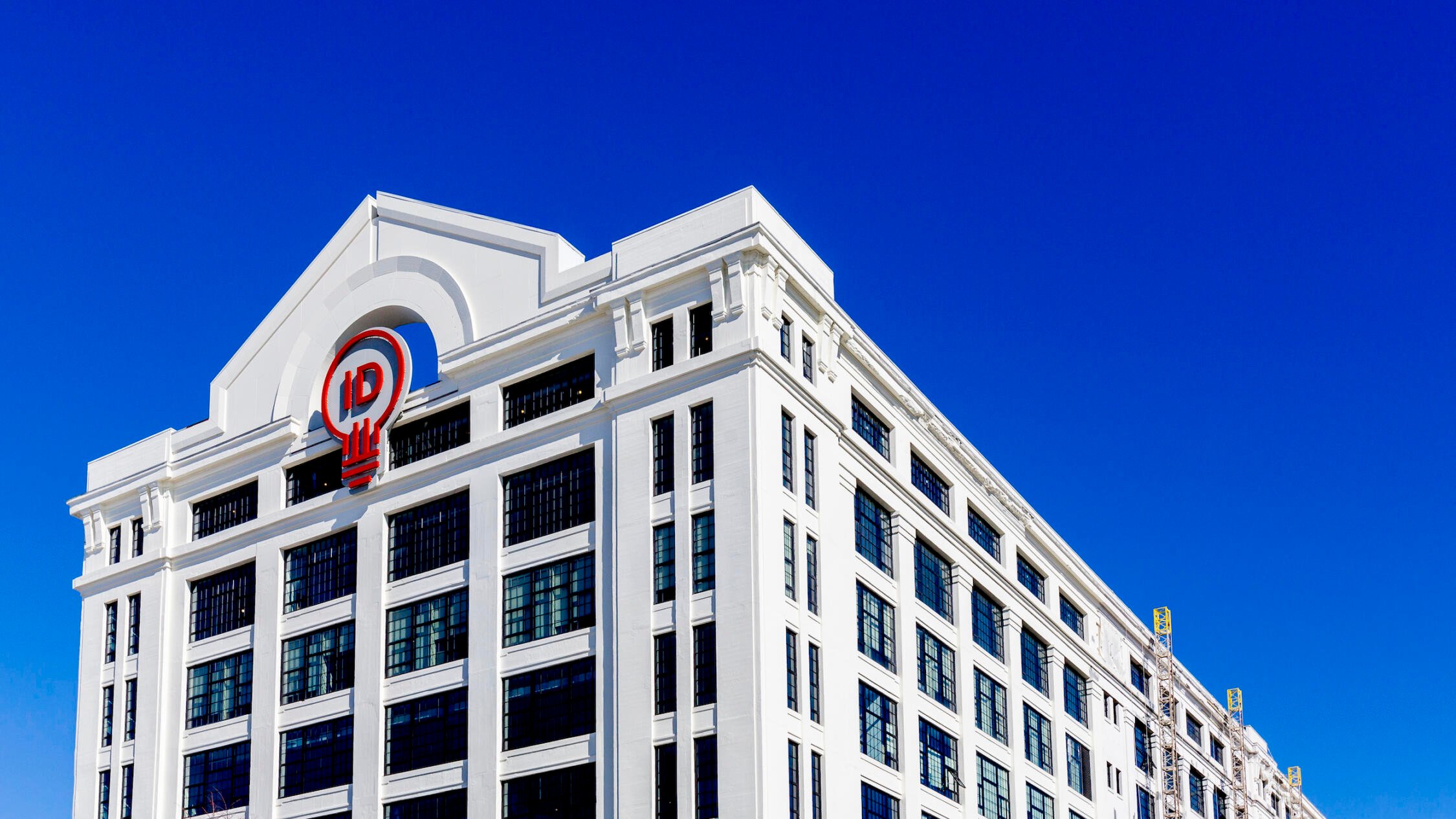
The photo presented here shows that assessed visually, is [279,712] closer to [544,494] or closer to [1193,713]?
[544,494]

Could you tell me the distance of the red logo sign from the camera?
7488 centimetres

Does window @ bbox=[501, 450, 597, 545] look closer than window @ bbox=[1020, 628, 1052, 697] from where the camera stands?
Yes

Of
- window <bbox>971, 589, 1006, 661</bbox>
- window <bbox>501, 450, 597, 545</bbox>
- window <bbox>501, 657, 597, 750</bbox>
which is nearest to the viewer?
window <bbox>501, 657, 597, 750</bbox>

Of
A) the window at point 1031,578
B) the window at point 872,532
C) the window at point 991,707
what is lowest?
the window at point 991,707

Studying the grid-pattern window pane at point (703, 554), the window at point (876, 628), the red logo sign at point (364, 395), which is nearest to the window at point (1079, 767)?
the window at point (876, 628)

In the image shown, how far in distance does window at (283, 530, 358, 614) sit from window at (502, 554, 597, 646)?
30.5 feet

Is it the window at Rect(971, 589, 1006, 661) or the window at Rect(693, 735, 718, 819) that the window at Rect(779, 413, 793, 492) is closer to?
the window at Rect(693, 735, 718, 819)

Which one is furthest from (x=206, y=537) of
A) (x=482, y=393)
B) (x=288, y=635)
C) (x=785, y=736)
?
(x=785, y=736)

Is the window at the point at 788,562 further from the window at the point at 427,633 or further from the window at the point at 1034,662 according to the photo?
the window at the point at 1034,662

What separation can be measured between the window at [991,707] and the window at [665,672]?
2108 centimetres

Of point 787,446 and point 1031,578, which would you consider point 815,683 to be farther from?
point 1031,578

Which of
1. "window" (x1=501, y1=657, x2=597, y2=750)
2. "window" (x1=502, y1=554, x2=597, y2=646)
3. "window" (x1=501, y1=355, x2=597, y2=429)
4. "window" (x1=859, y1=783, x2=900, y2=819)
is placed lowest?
"window" (x1=859, y1=783, x2=900, y2=819)

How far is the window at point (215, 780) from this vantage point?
75375mm

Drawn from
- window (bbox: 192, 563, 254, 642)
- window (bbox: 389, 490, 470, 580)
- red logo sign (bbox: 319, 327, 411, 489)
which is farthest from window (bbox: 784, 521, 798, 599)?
window (bbox: 192, 563, 254, 642)
